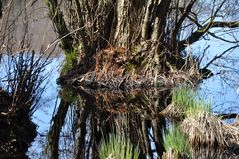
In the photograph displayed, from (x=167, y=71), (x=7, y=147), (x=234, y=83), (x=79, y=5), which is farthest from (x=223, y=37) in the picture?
(x=7, y=147)

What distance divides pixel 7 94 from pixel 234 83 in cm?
699

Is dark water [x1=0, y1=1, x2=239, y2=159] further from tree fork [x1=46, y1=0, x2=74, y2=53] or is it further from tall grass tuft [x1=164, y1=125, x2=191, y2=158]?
tree fork [x1=46, y1=0, x2=74, y2=53]

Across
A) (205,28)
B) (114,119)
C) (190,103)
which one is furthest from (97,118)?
(205,28)

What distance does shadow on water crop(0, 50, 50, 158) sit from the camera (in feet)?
19.5

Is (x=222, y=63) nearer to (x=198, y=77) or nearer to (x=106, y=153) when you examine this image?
(x=198, y=77)

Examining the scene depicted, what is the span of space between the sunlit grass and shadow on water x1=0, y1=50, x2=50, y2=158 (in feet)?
6.33

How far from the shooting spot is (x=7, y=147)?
18.5 feet

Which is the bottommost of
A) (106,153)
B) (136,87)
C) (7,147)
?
(106,153)

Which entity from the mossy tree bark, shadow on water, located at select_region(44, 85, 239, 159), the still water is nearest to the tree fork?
the mossy tree bark

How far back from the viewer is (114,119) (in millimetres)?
7359

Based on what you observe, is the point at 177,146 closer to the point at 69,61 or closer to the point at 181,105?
the point at 181,105

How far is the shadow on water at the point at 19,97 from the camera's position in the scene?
5.96 metres

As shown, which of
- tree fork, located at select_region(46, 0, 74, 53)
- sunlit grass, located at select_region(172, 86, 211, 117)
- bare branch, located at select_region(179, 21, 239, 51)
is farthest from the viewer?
bare branch, located at select_region(179, 21, 239, 51)

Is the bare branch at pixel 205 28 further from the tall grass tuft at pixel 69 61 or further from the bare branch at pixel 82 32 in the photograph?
the tall grass tuft at pixel 69 61
